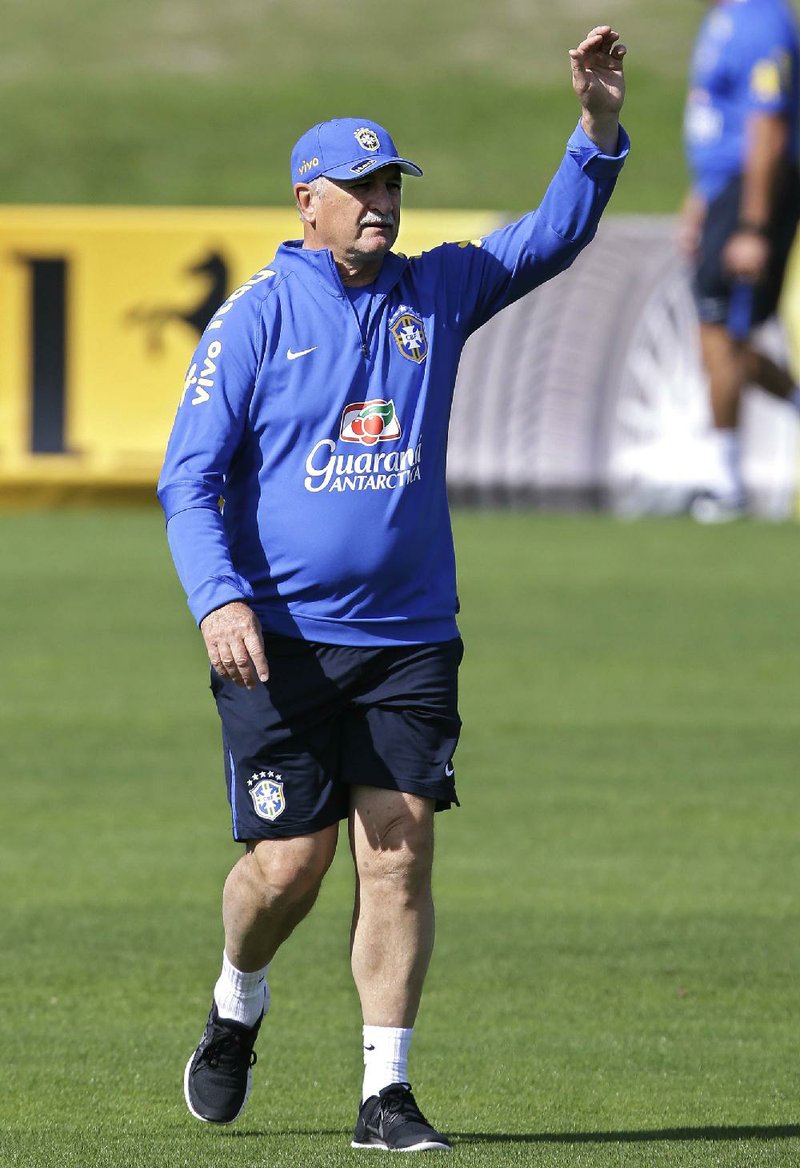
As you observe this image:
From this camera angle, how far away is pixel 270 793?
229 inches

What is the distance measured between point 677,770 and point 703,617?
4.30 m

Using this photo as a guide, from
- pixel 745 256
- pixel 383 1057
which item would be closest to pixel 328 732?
pixel 383 1057

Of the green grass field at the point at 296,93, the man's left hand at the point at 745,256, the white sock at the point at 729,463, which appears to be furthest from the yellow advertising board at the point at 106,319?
the green grass field at the point at 296,93

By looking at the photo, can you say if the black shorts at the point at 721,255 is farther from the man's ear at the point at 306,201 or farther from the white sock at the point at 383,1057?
the white sock at the point at 383,1057

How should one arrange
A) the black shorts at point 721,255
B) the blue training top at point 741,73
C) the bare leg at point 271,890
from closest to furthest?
the bare leg at point 271,890, the blue training top at point 741,73, the black shorts at point 721,255

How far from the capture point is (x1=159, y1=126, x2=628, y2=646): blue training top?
5742 mm

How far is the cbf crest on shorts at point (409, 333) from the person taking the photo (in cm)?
586

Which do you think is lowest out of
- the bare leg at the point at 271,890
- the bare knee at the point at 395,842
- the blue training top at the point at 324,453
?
the bare leg at the point at 271,890

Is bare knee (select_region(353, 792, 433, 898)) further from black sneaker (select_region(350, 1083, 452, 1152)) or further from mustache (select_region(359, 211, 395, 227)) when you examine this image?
mustache (select_region(359, 211, 395, 227))

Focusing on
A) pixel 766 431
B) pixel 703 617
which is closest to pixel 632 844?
pixel 703 617

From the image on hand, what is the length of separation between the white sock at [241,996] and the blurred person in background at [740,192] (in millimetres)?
12399

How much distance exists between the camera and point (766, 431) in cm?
1900

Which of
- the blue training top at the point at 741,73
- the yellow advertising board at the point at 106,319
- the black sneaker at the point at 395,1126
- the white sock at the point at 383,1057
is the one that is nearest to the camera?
the black sneaker at the point at 395,1126

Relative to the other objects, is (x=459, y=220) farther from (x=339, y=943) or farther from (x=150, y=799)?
(x=339, y=943)
